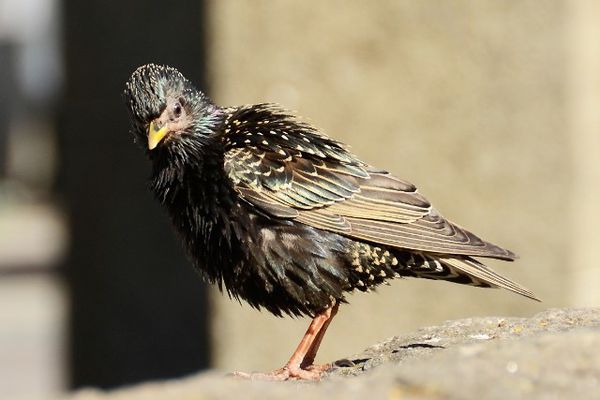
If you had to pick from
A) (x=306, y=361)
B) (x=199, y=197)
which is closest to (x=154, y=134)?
(x=199, y=197)

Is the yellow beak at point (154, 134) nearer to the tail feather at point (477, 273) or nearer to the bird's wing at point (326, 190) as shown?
the bird's wing at point (326, 190)

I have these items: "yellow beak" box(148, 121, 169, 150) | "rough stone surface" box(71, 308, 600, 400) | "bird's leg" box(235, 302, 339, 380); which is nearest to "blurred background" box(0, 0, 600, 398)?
"bird's leg" box(235, 302, 339, 380)

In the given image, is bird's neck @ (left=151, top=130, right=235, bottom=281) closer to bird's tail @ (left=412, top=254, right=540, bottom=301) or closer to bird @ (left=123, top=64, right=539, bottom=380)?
bird @ (left=123, top=64, right=539, bottom=380)

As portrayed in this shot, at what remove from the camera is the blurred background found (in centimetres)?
969

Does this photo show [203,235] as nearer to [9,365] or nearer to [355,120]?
[355,120]

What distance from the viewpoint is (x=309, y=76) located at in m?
10.5

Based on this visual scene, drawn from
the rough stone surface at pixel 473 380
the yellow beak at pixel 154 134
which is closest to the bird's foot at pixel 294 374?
the yellow beak at pixel 154 134

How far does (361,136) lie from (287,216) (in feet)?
14.0

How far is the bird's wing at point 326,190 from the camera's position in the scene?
19.9 feet

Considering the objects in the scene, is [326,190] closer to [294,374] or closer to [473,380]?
[294,374]

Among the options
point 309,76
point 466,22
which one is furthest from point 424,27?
point 309,76

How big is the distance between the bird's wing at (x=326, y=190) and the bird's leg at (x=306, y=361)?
42 centimetres

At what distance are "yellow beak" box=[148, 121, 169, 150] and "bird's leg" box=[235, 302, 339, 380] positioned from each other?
43.2 inches

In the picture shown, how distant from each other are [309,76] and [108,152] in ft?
9.18
